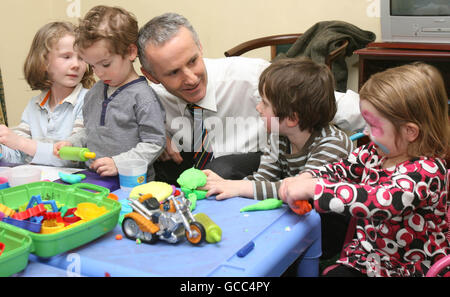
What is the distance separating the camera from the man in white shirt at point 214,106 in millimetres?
1609

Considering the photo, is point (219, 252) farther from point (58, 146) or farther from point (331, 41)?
point (331, 41)

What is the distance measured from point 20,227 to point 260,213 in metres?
0.51

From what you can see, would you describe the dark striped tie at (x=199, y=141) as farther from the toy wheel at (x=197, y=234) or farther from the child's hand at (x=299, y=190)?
the toy wheel at (x=197, y=234)

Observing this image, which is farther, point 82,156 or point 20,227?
point 82,156

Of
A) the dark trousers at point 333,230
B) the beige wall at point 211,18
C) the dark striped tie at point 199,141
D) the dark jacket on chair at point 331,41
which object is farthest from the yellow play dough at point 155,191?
the beige wall at point 211,18

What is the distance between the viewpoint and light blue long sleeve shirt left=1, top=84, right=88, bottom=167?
1.76 metres

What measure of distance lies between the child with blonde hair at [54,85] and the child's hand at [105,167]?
17.6 inches

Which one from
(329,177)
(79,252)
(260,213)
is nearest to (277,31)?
(329,177)

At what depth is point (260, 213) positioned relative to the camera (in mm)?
1072

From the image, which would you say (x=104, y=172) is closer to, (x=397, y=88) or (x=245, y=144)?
(x=245, y=144)

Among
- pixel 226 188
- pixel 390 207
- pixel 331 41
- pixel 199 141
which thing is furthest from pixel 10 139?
pixel 331 41

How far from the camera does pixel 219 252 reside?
887 millimetres

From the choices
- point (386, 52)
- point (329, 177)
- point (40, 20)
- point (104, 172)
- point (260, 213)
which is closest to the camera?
point (260, 213)

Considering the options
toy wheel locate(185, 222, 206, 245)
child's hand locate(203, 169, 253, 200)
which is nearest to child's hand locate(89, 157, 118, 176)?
child's hand locate(203, 169, 253, 200)
